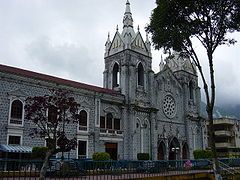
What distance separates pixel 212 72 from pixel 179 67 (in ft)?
92.9

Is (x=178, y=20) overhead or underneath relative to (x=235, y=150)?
overhead

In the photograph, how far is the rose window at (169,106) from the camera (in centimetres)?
3993

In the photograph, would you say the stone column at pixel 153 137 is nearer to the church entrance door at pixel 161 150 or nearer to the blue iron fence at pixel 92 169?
the church entrance door at pixel 161 150

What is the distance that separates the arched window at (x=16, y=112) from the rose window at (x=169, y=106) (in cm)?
2106

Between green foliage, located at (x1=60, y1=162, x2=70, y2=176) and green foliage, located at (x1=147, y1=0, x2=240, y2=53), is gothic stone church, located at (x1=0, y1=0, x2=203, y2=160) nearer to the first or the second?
green foliage, located at (x1=60, y1=162, x2=70, y2=176)

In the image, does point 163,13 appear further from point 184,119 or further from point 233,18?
point 184,119

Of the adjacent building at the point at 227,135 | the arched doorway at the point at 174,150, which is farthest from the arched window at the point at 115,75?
the adjacent building at the point at 227,135

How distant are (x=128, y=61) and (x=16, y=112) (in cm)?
1647

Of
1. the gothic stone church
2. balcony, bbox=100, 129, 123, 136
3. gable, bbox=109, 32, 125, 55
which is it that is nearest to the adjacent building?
the gothic stone church

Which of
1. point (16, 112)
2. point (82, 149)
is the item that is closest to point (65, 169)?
point (16, 112)

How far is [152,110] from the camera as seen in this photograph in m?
36.8

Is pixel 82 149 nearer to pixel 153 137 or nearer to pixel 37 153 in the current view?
pixel 37 153

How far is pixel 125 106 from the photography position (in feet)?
112

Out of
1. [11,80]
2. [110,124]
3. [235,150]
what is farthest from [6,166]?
[235,150]
